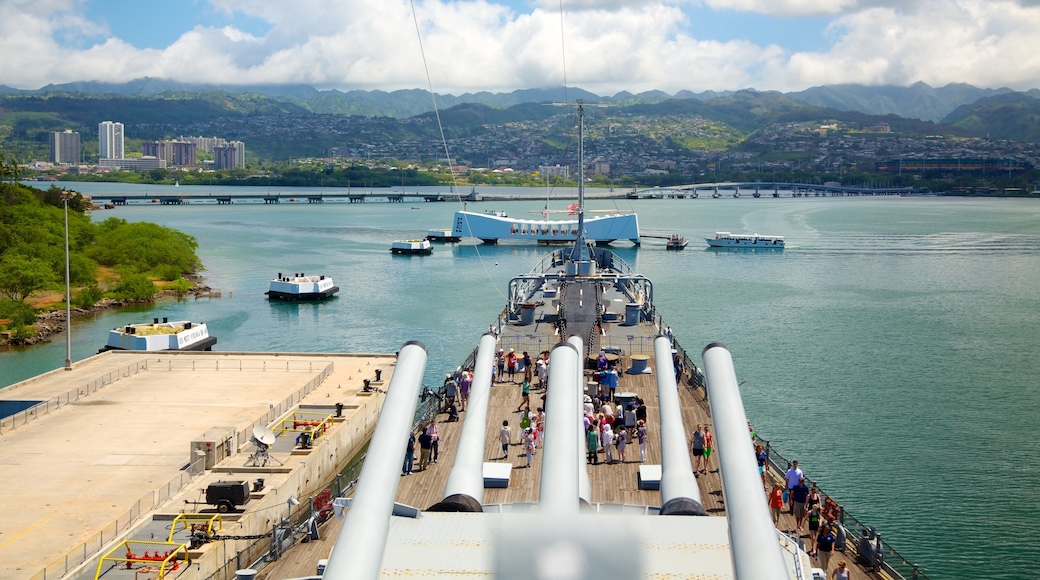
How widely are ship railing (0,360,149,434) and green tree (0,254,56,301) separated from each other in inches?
994

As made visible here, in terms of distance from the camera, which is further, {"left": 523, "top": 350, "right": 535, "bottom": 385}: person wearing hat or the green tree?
the green tree

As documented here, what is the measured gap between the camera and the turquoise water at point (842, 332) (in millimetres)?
28328

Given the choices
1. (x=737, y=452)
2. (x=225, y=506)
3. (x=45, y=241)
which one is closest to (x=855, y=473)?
(x=225, y=506)

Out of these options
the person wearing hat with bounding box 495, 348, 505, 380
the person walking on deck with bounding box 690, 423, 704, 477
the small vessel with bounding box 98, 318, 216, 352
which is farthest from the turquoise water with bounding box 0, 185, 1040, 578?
the person wearing hat with bounding box 495, 348, 505, 380

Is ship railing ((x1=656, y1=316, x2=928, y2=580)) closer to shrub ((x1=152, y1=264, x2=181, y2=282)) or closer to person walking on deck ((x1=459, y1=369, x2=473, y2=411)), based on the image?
person walking on deck ((x1=459, y1=369, x2=473, y2=411))

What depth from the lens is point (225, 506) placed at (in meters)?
21.7

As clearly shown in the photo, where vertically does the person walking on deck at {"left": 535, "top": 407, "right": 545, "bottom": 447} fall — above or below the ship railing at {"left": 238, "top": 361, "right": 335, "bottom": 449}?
above

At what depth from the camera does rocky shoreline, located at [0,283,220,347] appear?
5428 centimetres

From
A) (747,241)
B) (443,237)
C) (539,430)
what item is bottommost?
(539,430)

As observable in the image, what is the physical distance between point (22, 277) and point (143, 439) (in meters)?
38.7

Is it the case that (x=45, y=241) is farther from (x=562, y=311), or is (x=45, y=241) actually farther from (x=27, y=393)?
(x=562, y=311)

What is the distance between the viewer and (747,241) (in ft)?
377

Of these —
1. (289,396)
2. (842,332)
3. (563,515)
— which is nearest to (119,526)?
(289,396)

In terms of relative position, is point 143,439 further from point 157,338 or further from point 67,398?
point 157,338
